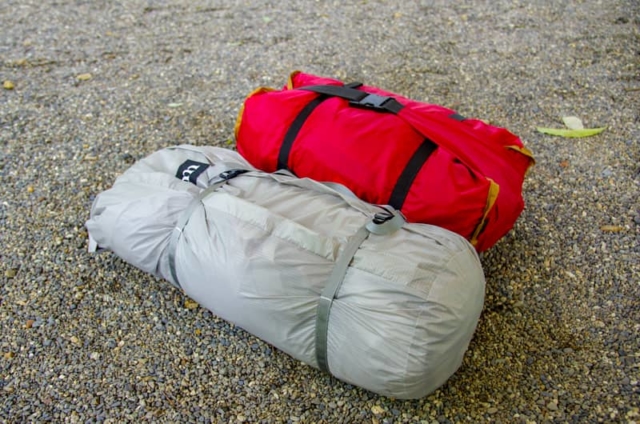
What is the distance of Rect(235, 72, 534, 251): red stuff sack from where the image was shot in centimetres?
234

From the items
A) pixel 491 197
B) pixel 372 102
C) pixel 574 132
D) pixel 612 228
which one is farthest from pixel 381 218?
pixel 574 132

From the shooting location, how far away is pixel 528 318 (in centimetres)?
246

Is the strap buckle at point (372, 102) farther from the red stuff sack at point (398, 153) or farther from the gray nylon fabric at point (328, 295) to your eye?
the gray nylon fabric at point (328, 295)

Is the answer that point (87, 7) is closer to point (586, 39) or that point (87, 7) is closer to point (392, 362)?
point (586, 39)

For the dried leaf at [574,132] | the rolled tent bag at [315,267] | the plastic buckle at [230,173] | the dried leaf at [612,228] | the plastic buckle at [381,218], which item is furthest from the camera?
the dried leaf at [574,132]

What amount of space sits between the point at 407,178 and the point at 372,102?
1.36 ft

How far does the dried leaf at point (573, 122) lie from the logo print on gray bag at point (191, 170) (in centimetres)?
213

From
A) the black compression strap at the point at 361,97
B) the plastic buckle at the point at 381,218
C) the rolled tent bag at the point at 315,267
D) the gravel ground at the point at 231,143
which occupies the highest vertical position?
the black compression strap at the point at 361,97

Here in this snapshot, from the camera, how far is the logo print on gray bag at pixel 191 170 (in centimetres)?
252

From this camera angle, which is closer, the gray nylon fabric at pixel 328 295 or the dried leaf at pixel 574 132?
the gray nylon fabric at pixel 328 295

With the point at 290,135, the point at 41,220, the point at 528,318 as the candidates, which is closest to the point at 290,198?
the point at 290,135

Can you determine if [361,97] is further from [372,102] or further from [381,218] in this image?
[381,218]

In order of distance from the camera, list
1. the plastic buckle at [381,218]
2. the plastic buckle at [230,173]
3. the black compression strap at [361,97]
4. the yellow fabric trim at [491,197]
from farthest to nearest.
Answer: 1. the black compression strap at [361,97]
2. the plastic buckle at [230,173]
3. the yellow fabric trim at [491,197]
4. the plastic buckle at [381,218]

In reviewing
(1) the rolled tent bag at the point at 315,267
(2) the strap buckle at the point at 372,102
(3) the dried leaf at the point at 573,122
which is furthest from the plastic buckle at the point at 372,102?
(3) the dried leaf at the point at 573,122
